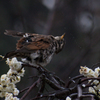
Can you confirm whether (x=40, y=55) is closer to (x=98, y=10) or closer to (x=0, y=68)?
(x=0, y=68)

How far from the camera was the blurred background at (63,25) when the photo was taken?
158 inches

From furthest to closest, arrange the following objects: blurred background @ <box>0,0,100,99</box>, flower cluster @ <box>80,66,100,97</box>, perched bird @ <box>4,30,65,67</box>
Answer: blurred background @ <box>0,0,100,99</box>, perched bird @ <box>4,30,65,67</box>, flower cluster @ <box>80,66,100,97</box>

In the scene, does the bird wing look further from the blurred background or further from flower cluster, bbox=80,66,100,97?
the blurred background

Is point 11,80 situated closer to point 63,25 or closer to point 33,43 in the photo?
point 33,43

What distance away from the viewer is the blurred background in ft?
13.2

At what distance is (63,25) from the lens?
15.7 ft

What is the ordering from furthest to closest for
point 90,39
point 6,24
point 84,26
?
point 6,24 < point 84,26 < point 90,39

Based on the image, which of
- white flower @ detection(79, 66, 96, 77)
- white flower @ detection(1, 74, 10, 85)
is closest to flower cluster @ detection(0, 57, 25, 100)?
white flower @ detection(1, 74, 10, 85)

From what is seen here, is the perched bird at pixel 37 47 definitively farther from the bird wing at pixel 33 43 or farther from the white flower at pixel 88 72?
the white flower at pixel 88 72

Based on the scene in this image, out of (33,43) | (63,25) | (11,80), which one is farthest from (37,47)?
(63,25)

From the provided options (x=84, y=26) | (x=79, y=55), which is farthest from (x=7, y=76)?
(x=84, y=26)

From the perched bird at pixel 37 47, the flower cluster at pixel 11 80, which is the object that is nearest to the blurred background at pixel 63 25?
Answer: the perched bird at pixel 37 47

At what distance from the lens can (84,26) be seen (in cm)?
452

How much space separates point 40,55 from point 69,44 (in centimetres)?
233
